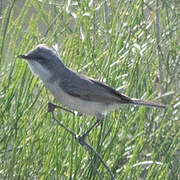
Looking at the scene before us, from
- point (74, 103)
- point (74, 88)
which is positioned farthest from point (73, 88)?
point (74, 103)

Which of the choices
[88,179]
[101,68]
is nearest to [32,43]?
[101,68]

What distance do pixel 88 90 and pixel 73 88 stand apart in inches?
4.1

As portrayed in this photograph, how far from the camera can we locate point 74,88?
3.29 metres

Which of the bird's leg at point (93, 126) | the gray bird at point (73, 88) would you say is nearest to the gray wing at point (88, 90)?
the gray bird at point (73, 88)

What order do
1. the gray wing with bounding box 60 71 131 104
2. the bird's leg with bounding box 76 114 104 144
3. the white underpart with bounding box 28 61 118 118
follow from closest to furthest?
the bird's leg with bounding box 76 114 104 144, the white underpart with bounding box 28 61 118 118, the gray wing with bounding box 60 71 131 104

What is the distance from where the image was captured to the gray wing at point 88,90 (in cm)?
321

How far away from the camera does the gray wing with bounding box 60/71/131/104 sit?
321cm

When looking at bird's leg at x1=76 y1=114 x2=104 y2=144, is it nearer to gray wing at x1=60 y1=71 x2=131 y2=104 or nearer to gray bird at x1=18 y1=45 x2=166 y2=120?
gray bird at x1=18 y1=45 x2=166 y2=120

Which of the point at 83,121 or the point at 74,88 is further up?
the point at 74,88

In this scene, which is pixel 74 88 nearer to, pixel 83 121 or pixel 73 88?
pixel 73 88

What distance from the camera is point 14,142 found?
3.14m

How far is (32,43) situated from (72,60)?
284 millimetres

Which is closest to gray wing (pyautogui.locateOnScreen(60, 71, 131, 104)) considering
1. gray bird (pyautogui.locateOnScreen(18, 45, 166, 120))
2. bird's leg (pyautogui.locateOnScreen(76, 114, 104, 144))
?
gray bird (pyautogui.locateOnScreen(18, 45, 166, 120))

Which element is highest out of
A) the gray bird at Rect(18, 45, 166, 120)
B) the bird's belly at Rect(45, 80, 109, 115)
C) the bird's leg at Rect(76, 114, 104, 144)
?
the gray bird at Rect(18, 45, 166, 120)
